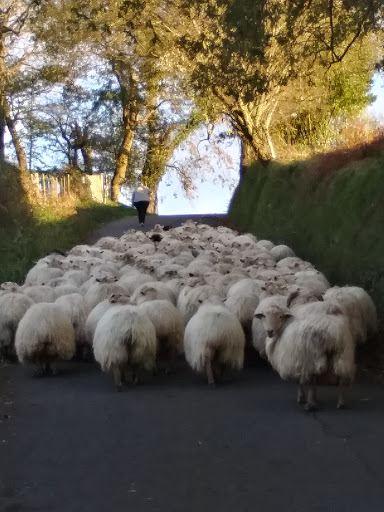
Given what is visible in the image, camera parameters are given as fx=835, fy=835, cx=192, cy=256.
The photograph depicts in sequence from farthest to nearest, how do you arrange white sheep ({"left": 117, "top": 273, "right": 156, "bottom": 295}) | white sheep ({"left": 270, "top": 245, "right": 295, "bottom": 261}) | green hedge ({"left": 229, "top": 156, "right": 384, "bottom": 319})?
white sheep ({"left": 270, "top": 245, "right": 295, "bottom": 261})
green hedge ({"left": 229, "top": 156, "right": 384, "bottom": 319})
white sheep ({"left": 117, "top": 273, "right": 156, "bottom": 295})

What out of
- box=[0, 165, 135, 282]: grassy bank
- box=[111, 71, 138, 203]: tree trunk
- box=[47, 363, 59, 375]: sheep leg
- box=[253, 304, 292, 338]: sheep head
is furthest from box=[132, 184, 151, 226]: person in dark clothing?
box=[253, 304, 292, 338]: sheep head

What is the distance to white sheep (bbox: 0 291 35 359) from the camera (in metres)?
13.0

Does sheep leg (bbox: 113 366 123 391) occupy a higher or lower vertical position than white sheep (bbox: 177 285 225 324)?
lower

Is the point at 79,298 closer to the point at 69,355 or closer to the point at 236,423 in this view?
the point at 69,355

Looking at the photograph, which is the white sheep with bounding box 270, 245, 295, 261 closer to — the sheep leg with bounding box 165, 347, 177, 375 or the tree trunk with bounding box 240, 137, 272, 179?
the sheep leg with bounding box 165, 347, 177, 375

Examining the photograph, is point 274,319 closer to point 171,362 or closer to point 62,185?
point 171,362

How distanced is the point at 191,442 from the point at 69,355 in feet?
14.0

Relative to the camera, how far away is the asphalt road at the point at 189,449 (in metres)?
6.41

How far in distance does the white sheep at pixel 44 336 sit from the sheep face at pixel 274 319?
124 inches

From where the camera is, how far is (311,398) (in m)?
9.30

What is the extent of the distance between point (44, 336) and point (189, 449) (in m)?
4.38

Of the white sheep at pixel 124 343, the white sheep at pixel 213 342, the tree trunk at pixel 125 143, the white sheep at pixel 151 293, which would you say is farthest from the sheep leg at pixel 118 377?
the tree trunk at pixel 125 143

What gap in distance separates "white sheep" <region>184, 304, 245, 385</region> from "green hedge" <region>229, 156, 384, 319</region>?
10.6ft

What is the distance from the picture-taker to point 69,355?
1191 cm
